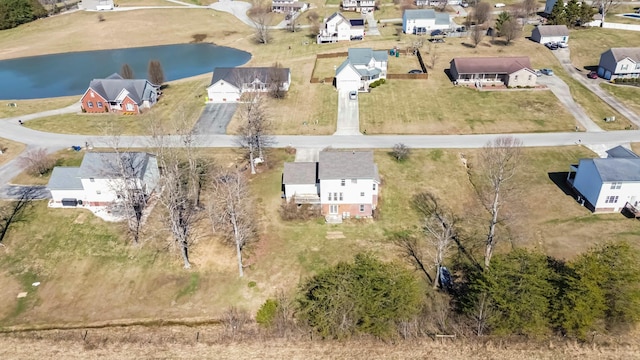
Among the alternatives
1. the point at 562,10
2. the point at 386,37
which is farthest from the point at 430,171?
the point at 562,10

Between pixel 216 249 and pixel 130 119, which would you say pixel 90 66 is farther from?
pixel 216 249

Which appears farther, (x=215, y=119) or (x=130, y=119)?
(x=130, y=119)

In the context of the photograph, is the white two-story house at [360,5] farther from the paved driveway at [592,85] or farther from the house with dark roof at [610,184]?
the house with dark roof at [610,184]

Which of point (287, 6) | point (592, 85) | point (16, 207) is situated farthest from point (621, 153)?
point (287, 6)

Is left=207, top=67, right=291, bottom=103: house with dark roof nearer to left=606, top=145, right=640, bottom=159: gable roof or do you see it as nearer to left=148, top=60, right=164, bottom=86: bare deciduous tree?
left=148, top=60, right=164, bottom=86: bare deciduous tree

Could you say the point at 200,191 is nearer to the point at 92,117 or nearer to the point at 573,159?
the point at 92,117

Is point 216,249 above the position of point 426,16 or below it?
below
